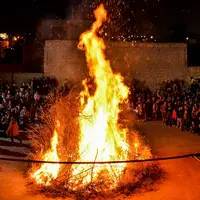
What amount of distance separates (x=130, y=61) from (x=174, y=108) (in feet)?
28.7

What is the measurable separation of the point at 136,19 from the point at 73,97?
712 inches

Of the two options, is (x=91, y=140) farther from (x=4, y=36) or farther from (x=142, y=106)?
(x=4, y=36)

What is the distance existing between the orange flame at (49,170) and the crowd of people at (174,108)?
753 cm

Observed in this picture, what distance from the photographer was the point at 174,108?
16.8 metres

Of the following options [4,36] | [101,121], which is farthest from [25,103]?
[4,36]

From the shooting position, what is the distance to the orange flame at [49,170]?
9.62m

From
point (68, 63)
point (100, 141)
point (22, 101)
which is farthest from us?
point (68, 63)

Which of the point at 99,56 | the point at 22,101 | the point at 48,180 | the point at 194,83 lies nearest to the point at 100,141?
the point at 48,180

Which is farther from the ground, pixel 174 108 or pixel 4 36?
pixel 4 36

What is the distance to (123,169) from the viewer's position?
980 centimetres

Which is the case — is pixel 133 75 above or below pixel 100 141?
above

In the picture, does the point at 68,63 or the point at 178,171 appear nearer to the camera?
the point at 178,171

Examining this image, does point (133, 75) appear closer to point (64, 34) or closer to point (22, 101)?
point (64, 34)

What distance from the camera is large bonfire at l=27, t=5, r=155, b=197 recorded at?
373 inches
